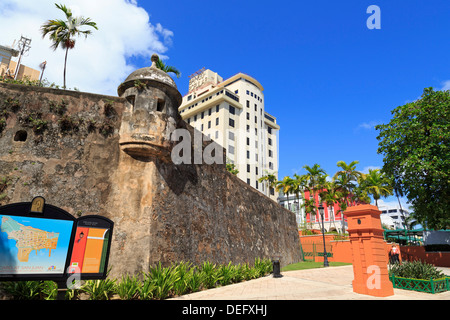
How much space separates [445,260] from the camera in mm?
21406

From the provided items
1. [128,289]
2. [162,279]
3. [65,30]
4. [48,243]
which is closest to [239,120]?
[65,30]

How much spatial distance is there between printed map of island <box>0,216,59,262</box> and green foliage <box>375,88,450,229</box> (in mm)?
20614

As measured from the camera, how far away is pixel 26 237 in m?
4.89

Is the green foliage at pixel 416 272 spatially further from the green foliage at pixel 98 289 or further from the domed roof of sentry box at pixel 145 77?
the domed roof of sentry box at pixel 145 77

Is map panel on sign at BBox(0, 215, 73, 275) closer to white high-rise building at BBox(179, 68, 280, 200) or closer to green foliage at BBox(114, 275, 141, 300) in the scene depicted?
green foliage at BBox(114, 275, 141, 300)

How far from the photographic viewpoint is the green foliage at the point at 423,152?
17625 millimetres

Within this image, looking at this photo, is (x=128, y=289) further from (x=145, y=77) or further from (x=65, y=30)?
(x=65, y=30)

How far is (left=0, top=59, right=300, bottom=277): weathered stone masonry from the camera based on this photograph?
8734mm

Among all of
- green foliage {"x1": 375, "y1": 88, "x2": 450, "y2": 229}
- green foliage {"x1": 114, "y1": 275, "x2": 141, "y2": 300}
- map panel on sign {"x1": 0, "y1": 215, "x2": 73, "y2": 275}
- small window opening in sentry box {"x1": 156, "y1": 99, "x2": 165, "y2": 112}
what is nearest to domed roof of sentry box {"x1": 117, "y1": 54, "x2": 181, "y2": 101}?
small window opening in sentry box {"x1": 156, "y1": 99, "x2": 165, "y2": 112}

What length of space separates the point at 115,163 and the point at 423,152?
760 inches

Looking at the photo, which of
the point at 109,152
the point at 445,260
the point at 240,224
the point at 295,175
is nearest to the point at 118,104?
the point at 109,152

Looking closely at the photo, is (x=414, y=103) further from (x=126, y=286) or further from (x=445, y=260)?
(x=126, y=286)
